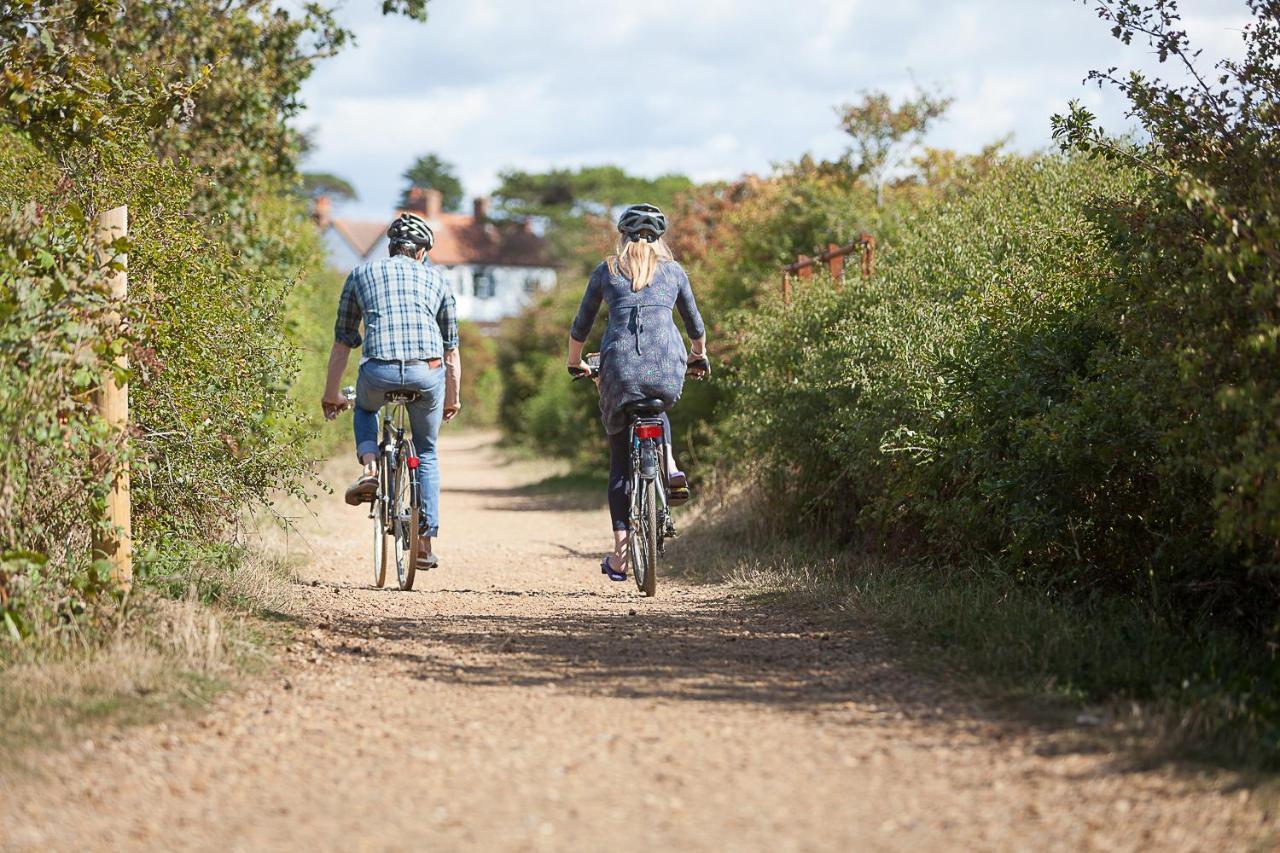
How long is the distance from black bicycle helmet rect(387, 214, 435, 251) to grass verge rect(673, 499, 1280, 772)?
2.64 meters

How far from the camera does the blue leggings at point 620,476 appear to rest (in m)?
7.95

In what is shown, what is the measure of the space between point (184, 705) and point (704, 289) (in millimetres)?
12807

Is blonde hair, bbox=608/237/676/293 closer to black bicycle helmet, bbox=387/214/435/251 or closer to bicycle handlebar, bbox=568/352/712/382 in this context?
bicycle handlebar, bbox=568/352/712/382

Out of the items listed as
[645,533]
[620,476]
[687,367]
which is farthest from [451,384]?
[645,533]

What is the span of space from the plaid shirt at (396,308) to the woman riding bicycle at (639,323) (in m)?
0.79

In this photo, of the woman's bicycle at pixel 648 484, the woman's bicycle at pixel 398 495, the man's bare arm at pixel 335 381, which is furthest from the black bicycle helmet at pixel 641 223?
the man's bare arm at pixel 335 381

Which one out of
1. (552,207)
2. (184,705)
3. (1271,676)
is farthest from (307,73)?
(552,207)

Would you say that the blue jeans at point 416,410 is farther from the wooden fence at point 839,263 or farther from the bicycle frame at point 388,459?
the wooden fence at point 839,263

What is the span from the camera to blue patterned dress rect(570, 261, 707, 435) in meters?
7.67

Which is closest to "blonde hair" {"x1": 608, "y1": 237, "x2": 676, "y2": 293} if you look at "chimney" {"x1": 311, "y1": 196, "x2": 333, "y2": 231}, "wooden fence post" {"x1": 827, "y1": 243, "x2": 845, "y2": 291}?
"wooden fence post" {"x1": 827, "y1": 243, "x2": 845, "y2": 291}

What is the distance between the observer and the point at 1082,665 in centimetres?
524

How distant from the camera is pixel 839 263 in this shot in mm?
12227

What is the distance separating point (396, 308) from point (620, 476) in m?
1.53

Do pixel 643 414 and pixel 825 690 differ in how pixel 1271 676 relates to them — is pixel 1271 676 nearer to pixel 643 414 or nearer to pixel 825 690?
pixel 825 690
